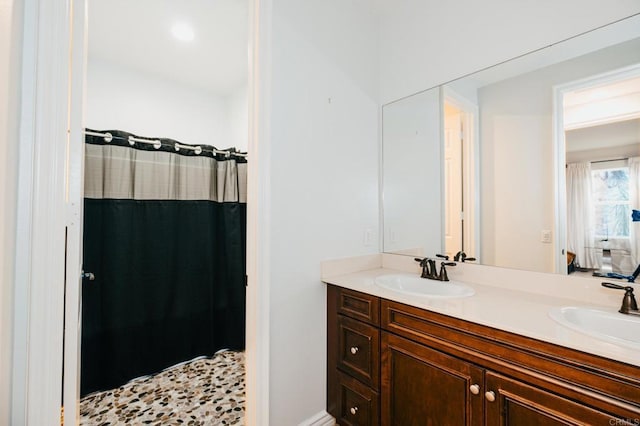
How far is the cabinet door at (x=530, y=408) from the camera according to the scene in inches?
31.7

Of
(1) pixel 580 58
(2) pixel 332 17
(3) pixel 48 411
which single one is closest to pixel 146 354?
(3) pixel 48 411

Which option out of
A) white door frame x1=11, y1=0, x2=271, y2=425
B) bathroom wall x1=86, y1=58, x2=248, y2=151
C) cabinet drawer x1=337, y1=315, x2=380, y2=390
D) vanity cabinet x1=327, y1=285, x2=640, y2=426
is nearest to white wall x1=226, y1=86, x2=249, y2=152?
bathroom wall x1=86, y1=58, x2=248, y2=151

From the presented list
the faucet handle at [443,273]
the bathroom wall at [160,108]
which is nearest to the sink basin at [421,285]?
the faucet handle at [443,273]

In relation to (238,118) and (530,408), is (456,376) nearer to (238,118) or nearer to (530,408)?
(530,408)

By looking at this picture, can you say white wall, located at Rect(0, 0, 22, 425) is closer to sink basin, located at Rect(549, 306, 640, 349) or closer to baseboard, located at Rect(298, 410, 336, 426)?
baseboard, located at Rect(298, 410, 336, 426)

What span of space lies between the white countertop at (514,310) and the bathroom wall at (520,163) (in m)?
0.21

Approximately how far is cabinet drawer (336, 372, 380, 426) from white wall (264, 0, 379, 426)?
0.13m

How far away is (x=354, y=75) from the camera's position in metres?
1.91

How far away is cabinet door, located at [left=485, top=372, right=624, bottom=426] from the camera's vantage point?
0.80m

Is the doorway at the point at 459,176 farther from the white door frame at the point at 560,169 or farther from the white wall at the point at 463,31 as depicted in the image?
the white door frame at the point at 560,169

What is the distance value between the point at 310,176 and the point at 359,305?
0.78m

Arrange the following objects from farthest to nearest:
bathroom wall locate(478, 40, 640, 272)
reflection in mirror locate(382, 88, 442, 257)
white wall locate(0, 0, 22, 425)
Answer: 1. reflection in mirror locate(382, 88, 442, 257)
2. bathroom wall locate(478, 40, 640, 272)
3. white wall locate(0, 0, 22, 425)

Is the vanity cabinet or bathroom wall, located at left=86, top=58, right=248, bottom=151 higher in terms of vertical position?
bathroom wall, located at left=86, top=58, right=248, bottom=151

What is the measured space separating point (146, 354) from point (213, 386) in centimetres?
62
